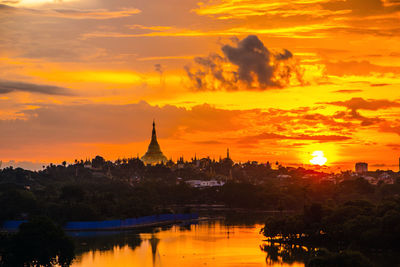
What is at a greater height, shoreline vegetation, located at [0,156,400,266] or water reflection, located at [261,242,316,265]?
shoreline vegetation, located at [0,156,400,266]

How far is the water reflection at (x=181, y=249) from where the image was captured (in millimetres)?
76000

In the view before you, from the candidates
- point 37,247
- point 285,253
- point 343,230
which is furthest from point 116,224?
point 37,247

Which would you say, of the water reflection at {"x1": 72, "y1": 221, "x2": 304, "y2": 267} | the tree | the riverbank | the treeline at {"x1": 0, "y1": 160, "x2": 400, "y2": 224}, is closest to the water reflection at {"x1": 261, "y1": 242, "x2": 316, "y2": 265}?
the water reflection at {"x1": 72, "y1": 221, "x2": 304, "y2": 267}

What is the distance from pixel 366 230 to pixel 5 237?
33.4m

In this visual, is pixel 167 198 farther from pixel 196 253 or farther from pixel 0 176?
pixel 196 253

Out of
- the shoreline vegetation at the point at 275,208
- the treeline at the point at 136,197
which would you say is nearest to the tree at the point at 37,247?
the shoreline vegetation at the point at 275,208

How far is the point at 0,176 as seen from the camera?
196000 millimetres

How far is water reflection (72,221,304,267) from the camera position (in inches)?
2992

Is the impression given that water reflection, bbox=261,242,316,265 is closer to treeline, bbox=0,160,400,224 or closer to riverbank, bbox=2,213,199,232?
riverbank, bbox=2,213,199,232

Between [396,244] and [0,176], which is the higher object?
[0,176]

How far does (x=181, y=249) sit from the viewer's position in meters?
86.1

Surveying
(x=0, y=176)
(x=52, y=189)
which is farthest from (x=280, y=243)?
(x=0, y=176)

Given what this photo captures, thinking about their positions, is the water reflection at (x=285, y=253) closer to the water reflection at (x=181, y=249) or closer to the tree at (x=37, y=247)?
the water reflection at (x=181, y=249)

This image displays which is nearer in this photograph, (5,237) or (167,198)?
(5,237)
